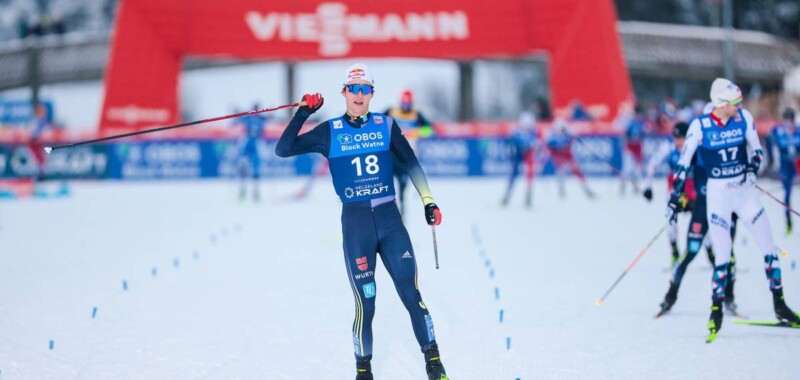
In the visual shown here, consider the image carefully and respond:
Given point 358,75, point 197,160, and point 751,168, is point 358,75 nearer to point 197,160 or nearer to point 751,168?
point 751,168

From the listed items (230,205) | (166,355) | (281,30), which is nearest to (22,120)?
(281,30)

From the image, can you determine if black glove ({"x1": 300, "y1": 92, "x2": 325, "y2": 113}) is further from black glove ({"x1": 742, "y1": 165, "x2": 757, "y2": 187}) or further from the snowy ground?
black glove ({"x1": 742, "y1": 165, "x2": 757, "y2": 187})

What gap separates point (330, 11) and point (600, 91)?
901 cm

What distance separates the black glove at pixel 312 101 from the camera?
5.50 m

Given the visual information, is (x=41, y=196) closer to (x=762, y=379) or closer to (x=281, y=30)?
(x=281, y=30)

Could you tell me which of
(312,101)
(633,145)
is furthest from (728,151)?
(633,145)

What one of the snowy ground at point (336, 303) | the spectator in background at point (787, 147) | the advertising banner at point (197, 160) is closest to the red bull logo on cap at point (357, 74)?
the snowy ground at point (336, 303)

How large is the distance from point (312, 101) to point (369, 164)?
1.77 feet

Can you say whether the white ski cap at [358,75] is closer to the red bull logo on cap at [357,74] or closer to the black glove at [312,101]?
the red bull logo on cap at [357,74]

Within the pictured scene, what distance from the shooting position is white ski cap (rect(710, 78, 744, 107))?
6887mm

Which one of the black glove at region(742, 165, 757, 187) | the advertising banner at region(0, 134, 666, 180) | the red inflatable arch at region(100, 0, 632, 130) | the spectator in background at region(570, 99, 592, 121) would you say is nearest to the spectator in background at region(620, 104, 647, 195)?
the spectator in background at region(570, 99, 592, 121)

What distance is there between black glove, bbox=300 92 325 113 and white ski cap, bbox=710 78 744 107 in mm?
3215

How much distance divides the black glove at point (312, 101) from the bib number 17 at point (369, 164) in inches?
16.4

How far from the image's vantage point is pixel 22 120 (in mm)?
30766
